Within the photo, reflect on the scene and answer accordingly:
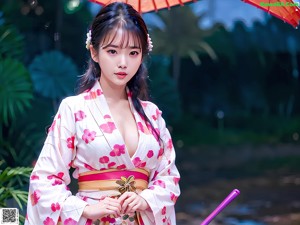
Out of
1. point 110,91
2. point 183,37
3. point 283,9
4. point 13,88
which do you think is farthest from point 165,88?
point 110,91

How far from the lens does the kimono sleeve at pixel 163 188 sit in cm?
190

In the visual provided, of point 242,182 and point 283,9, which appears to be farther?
point 242,182

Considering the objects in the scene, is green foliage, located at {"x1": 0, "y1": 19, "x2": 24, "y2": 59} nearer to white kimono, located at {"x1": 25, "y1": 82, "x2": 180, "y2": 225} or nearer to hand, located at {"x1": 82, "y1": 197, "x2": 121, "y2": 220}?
white kimono, located at {"x1": 25, "y1": 82, "x2": 180, "y2": 225}

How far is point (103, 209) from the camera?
5.87 ft

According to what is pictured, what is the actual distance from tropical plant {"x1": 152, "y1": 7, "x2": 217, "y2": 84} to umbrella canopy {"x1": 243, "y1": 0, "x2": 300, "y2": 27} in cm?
201

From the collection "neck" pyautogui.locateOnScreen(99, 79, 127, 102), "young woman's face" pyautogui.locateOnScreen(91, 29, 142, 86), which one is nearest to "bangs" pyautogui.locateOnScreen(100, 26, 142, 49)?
"young woman's face" pyautogui.locateOnScreen(91, 29, 142, 86)

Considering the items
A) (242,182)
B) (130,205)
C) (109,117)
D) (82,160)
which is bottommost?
(242,182)

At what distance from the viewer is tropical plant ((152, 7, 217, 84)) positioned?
4215 mm

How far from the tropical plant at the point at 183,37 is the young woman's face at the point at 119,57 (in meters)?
2.34

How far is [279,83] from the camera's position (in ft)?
14.1

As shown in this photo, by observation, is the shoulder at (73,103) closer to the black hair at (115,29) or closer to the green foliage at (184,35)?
the black hair at (115,29)

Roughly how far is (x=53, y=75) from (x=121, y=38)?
2.42 m

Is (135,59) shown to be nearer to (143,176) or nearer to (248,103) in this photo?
(143,176)

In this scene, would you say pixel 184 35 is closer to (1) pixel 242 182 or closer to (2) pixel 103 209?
(1) pixel 242 182
